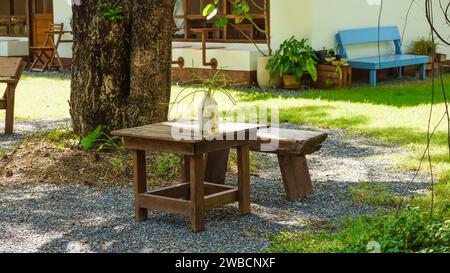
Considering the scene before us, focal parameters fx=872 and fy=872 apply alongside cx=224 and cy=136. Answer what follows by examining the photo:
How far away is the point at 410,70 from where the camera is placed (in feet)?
57.8

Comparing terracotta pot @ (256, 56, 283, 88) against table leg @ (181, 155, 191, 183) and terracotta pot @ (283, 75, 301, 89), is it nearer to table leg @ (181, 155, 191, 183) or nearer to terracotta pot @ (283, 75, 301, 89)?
terracotta pot @ (283, 75, 301, 89)

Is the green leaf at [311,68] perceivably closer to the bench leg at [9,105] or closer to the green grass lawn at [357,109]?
the green grass lawn at [357,109]

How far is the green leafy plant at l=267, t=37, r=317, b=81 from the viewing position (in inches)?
582

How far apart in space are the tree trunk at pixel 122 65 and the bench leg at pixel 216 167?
1.25 metres

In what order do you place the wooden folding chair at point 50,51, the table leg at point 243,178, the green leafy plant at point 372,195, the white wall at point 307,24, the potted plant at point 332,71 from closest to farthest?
the table leg at point 243,178 → the green leafy plant at point 372,195 → the potted plant at point 332,71 → the white wall at point 307,24 → the wooden folding chair at point 50,51

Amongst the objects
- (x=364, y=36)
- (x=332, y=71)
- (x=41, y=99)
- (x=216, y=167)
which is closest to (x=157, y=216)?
(x=216, y=167)

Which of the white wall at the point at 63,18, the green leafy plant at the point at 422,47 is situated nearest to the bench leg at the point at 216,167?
the green leafy plant at the point at 422,47

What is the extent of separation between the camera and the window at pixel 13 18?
21719 millimetres

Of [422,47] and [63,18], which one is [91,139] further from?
[63,18]

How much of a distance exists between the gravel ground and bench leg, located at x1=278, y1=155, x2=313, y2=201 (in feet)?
0.29

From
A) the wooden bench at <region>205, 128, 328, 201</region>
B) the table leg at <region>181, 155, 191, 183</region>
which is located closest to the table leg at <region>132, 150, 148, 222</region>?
the table leg at <region>181, 155, 191, 183</region>

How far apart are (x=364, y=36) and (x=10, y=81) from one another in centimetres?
801
